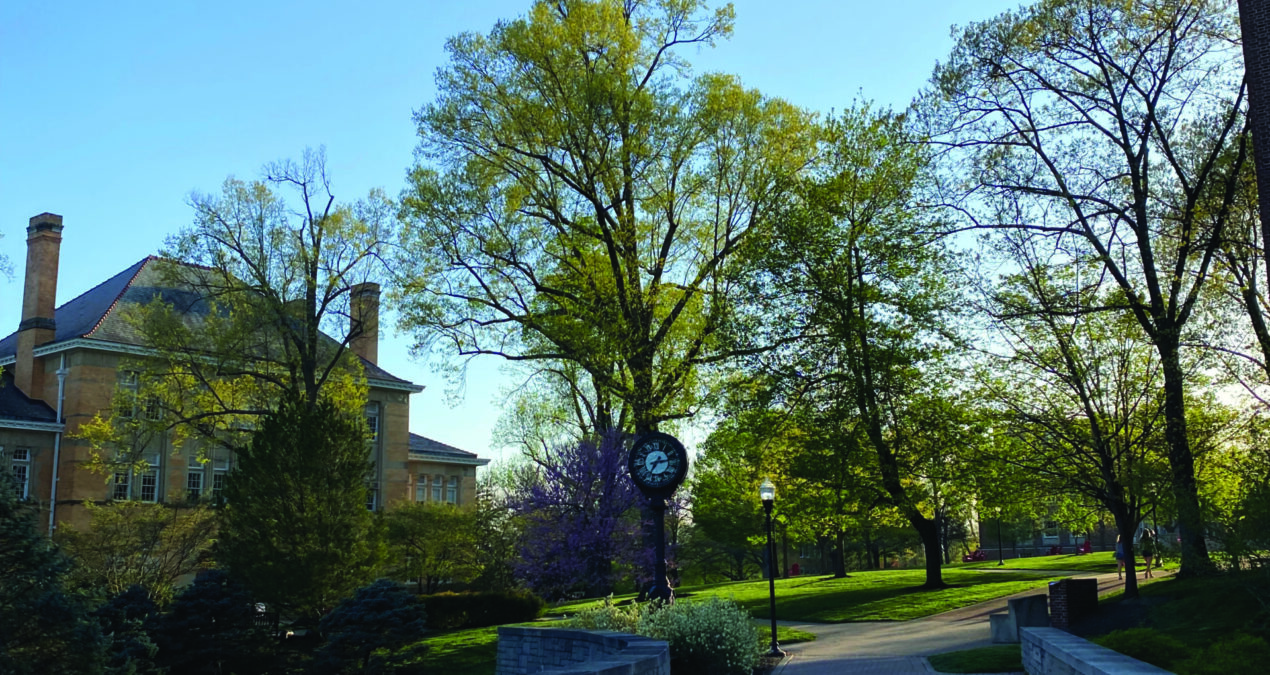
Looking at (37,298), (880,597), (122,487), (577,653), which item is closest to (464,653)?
(577,653)

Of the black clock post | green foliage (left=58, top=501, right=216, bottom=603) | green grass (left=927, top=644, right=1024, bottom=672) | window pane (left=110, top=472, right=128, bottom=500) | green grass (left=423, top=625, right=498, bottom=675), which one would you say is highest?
window pane (left=110, top=472, right=128, bottom=500)

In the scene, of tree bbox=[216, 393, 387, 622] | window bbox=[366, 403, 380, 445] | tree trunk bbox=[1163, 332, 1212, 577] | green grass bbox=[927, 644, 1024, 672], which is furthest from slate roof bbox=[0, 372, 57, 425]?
tree trunk bbox=[1163, 332, 1212, 577]

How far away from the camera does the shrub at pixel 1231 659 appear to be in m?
9.74

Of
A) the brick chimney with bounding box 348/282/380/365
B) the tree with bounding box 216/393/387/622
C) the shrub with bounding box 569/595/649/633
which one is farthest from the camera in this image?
the brick chimney with bounding box 348/282/380/365

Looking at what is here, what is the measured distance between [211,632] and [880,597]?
17.4 meters

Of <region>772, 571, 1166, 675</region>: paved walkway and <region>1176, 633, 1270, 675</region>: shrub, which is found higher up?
<region>1176, 633, 1270, 675</region>: shrub

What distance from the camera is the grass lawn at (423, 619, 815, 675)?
20750mm

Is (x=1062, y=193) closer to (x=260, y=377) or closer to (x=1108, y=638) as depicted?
(x=1108, y=638)

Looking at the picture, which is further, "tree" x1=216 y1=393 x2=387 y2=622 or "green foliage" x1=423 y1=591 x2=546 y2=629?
"green foliage" x1=423 y1=591 x2=546 y2=629

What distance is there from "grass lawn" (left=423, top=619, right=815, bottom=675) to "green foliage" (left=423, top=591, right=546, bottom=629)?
292 cm

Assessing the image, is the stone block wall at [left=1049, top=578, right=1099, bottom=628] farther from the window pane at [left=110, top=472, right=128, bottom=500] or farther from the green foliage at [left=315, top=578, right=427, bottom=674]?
the window pane at [left=110, top=472, right=128, bottom=500]

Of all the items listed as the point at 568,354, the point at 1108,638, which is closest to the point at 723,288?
the point at 568,354

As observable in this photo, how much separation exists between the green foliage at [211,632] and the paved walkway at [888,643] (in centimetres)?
1192

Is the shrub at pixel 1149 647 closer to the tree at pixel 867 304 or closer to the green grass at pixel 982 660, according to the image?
the green grass at pixel 982 660
